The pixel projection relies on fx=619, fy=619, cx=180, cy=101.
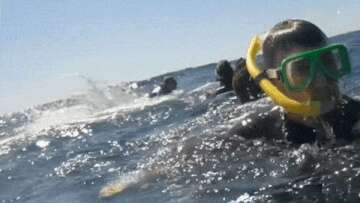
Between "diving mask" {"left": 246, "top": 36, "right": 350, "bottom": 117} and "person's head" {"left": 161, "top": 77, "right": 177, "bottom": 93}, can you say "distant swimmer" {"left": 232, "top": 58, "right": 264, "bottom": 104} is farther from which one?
"person's head" {"left": 161, "top": 77, "right": 177, "bottom": 93}

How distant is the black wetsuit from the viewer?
4.23m

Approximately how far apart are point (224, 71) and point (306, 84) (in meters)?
9.19

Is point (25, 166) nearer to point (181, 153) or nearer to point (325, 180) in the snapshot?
point (181, 153)

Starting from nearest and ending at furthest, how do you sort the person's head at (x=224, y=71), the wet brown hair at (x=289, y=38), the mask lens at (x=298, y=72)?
the mask lens at (x=298, y=72), the wet brown hair at (x=289, y=38), the person's head at (x=224, y=71)

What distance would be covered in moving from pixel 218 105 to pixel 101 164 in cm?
438

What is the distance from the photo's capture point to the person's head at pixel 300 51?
13.3 feet

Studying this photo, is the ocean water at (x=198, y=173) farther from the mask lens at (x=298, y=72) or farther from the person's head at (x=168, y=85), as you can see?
the person's head at (x=168, y=85)

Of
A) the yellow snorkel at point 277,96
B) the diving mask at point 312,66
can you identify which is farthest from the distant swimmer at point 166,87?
the diving mask at point 312,66

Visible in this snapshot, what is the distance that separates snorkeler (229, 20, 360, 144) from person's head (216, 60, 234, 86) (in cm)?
819

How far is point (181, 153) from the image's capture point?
5348mm

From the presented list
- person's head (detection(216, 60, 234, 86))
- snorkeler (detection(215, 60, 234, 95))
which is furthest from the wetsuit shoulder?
snorkeler (detection(215, 60, 234, 95))

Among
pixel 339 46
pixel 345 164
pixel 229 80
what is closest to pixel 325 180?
pixel 345 164

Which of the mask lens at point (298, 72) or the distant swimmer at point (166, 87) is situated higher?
the mask lens at point (298, 72)

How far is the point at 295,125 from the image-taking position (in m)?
4.42
